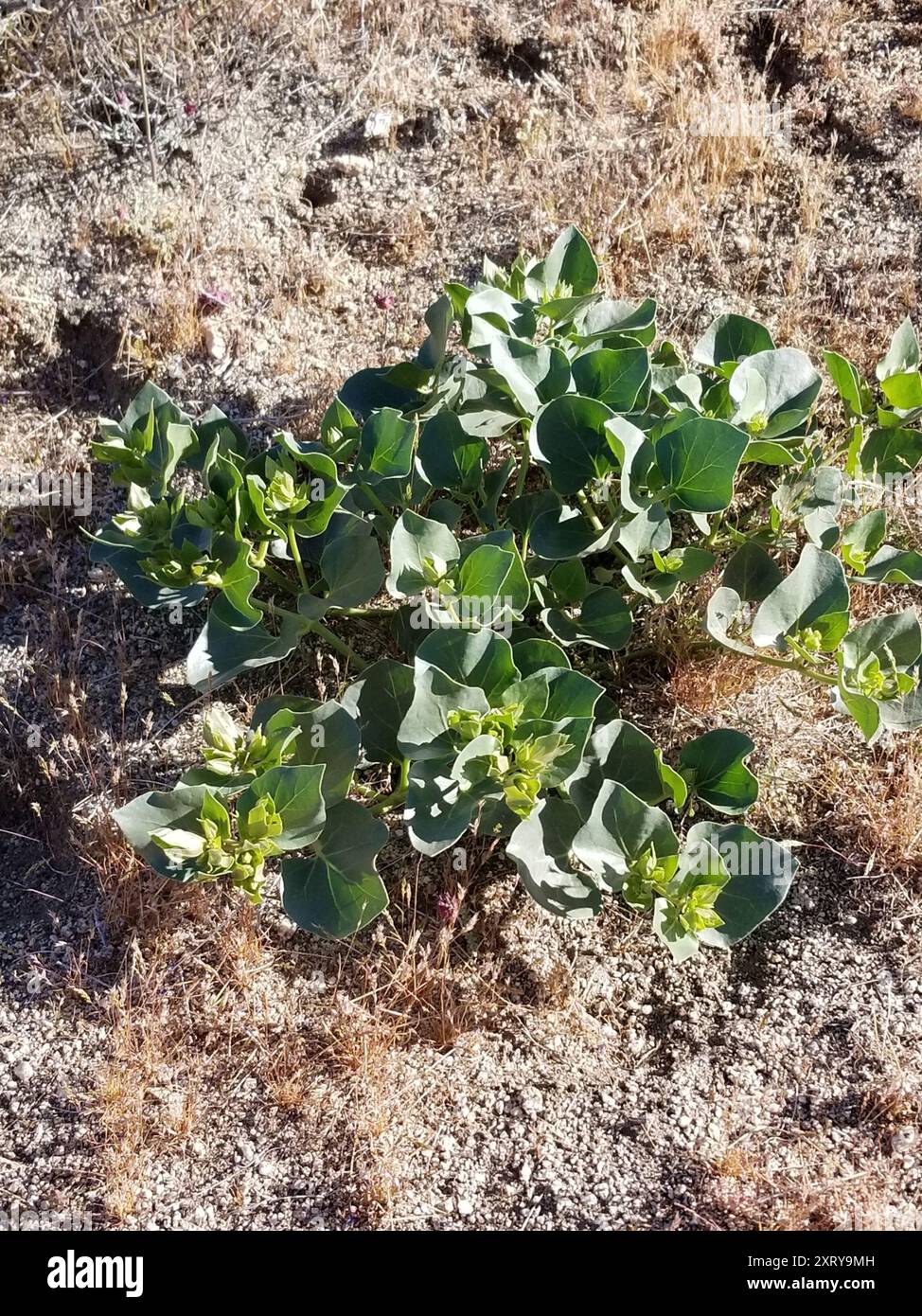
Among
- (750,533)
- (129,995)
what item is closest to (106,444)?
(129,995)

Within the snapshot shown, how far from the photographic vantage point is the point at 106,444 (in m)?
2.53

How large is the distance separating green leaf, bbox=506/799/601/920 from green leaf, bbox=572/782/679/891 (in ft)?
0.21

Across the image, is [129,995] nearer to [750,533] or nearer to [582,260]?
[750,533]

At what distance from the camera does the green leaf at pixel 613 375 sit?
2.42 m

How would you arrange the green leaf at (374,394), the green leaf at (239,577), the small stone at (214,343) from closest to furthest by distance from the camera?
the green leaf at (239,577) < the green leaf at (374,394) < the small stone at (214,343)

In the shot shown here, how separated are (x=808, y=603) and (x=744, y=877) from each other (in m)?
0.61

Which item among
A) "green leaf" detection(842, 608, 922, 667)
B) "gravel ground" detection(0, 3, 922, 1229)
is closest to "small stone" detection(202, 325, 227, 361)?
"gravel ground" detection(0, 3, 922, 1229)

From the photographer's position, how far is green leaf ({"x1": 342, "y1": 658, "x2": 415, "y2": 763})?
2.39 m

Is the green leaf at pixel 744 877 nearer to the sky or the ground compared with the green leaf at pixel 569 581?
nearer to the ground

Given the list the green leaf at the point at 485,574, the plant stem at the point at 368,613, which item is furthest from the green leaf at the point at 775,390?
the plant stem at the point at 368,613

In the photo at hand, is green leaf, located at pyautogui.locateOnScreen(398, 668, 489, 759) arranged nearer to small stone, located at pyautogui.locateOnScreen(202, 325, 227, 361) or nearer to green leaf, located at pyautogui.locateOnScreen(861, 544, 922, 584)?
green leaf, located at pyautogui.locateOnScreen(861, 544, 922, 584)

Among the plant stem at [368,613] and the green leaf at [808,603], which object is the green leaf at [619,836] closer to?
the green leaf at [808,603]

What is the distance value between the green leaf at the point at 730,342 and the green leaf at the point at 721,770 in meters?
1.02

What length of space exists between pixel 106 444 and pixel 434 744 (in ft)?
3.60
